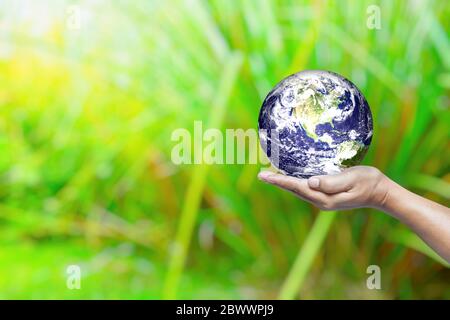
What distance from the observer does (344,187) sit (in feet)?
2.34

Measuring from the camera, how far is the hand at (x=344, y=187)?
0.71 metres

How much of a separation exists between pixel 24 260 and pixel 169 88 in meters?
0.58

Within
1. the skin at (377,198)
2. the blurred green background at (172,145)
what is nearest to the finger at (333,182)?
the skin at (377,198)

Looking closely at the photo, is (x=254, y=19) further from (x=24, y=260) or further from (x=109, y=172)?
(x=24, y=260)

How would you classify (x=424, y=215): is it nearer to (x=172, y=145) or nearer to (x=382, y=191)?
(x=382, y=191)

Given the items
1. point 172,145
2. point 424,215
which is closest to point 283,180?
point 424,215

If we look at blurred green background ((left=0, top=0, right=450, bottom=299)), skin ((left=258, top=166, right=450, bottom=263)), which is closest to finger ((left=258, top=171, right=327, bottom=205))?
skin ((left=258, top=166, right=450, bottom=263))

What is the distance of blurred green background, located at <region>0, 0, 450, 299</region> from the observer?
1294mm

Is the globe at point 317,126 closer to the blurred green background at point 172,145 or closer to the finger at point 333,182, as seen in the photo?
the finger at point 333,182

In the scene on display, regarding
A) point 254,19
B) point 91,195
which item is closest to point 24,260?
point 91,195

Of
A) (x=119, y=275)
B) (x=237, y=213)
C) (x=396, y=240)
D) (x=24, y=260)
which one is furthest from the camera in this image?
(x=24, y=260)

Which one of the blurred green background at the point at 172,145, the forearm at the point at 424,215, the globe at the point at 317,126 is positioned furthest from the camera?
the blurred green background at the point at 172,145

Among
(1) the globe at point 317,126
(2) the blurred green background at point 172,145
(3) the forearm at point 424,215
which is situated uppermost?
(2) the blurred green background at point 172,145
